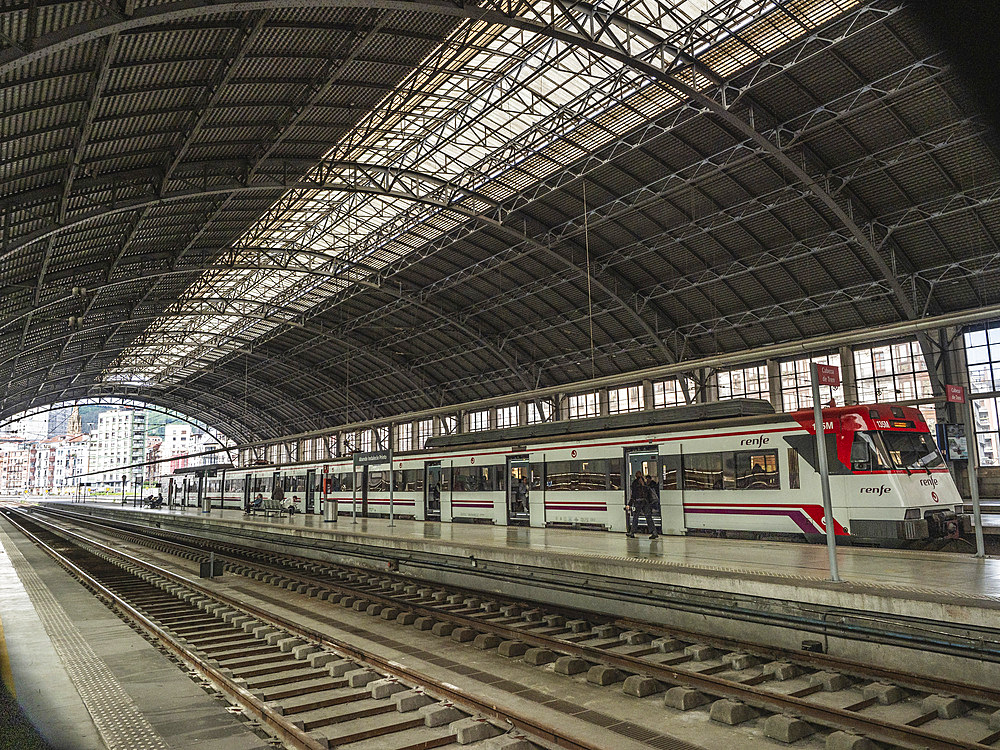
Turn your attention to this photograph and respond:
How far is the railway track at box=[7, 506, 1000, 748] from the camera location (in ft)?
23.9

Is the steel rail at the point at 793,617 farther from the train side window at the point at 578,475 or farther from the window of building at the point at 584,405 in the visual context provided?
the window of building at the point at 584,405

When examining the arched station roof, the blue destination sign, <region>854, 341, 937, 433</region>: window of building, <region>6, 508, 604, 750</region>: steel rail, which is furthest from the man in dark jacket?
<region>854, 341, 937, 433</region>: window of building

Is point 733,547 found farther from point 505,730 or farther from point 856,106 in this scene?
point 856,106

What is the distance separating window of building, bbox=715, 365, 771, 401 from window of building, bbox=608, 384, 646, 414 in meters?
5.33

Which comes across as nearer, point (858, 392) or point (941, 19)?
point (941, 19)

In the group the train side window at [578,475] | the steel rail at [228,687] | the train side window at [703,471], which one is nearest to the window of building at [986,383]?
the train side window at [703,471]

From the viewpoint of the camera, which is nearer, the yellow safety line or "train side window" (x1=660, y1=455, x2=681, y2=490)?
the yellow safety line

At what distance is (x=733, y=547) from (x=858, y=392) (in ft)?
72.4

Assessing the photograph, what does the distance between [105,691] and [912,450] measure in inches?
672

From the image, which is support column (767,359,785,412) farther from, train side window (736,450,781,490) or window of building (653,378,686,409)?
train side window (736,450,781,490)

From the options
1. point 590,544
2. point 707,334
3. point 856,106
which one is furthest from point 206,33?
point 707,334

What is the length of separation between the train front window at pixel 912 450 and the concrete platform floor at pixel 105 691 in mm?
15179

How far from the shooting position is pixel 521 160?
3084cm

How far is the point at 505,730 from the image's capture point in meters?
7.33
